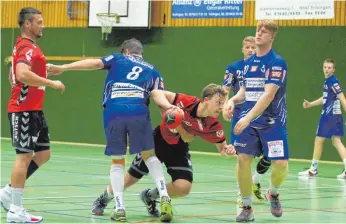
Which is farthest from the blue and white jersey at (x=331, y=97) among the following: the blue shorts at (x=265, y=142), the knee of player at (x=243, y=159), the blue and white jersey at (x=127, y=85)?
the blue and white jersey at (x=127, y=85)

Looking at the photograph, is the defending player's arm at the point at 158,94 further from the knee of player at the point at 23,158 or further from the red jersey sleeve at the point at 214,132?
the knee of player at the point at 23,158

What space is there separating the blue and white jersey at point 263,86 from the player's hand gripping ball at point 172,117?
1090 millimetres

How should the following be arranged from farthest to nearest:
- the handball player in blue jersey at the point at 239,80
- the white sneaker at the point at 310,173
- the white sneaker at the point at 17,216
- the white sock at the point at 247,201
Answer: the white sneaker at the point at 310,173 < the handball player in blue jersey at the point at 239,80 < the white sock at the point at 247,201 < the white sneaker at the point at 17,216

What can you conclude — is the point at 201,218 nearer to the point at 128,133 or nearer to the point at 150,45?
the point at 128,133

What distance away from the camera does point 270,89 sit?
782 cm

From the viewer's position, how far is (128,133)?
784cm

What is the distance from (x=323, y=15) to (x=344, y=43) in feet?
2.96

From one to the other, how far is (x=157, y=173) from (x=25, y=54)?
1852 mm

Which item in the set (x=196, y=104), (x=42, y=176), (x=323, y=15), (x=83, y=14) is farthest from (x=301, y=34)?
(x=196, y=104)

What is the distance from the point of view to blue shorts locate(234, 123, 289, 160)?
8.00 m

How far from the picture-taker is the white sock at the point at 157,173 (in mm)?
7734

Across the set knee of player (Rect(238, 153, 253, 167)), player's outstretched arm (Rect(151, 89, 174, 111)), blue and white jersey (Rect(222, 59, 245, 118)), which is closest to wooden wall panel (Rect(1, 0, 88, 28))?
blue and white jersey (Rect(222, 59, 245, 118))

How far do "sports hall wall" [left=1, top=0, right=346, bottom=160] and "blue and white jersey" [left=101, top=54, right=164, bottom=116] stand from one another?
11.2 metres

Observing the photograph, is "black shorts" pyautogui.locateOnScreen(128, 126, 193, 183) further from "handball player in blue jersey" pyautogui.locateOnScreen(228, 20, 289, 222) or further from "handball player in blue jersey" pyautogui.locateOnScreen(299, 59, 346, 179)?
"handball player in blue jersey" pyautogui.locateOnScreen(299, 59, 346, 179)
